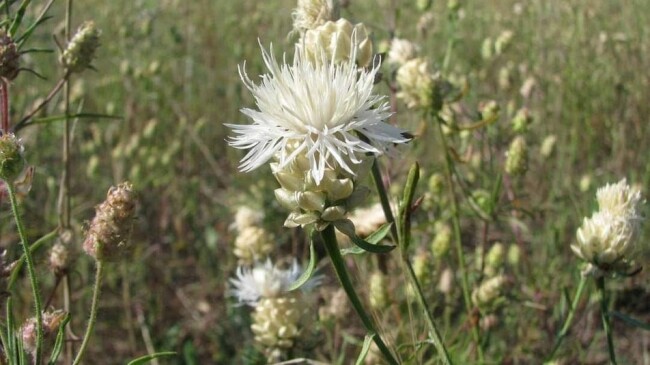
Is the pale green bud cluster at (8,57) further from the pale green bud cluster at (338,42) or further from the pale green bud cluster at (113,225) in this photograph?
the pale green bud cluster at (338,42)

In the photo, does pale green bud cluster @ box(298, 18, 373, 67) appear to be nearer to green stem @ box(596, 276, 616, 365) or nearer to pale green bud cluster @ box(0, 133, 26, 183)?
pale green bud cluster @ box(0, 133, 26, 183)

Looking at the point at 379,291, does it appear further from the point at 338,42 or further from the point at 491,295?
the point at 338,42

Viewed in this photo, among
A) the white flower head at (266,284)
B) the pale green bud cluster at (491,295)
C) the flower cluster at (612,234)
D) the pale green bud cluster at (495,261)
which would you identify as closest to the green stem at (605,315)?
the flower cluster at (612,234)

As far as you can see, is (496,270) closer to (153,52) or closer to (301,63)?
(301,63)

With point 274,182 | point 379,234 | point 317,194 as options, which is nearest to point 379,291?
point 379,234

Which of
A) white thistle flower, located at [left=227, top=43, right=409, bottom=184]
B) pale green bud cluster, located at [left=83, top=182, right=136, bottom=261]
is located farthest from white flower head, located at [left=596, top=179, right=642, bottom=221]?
pale green bud cluster, located at [left=83, top=182, right=136, bottom=261]
